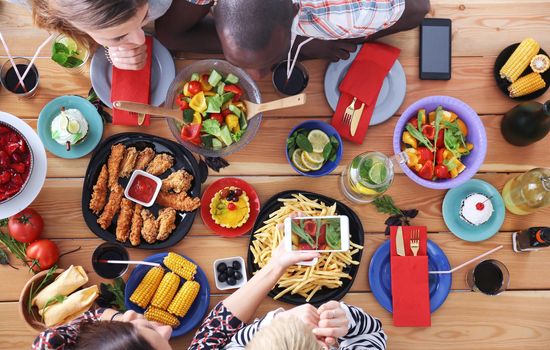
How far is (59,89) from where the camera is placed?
6.60 feet

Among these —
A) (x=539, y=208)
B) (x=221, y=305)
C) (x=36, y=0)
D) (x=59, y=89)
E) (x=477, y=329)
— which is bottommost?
(x=477, y=329)

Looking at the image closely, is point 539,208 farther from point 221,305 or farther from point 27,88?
point 27,88

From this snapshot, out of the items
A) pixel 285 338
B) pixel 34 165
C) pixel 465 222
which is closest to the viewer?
pixel 285 338

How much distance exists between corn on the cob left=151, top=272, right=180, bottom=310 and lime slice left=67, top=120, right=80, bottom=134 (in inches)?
26.2

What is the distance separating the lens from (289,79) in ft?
6.68

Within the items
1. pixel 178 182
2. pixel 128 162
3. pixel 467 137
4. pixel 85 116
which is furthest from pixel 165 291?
pixel 467 137

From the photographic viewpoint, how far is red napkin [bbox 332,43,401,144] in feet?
6.58

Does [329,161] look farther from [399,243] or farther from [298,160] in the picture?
[399,243]

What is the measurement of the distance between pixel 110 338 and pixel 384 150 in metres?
1.29

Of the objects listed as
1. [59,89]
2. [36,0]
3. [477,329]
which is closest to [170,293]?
[59,89]

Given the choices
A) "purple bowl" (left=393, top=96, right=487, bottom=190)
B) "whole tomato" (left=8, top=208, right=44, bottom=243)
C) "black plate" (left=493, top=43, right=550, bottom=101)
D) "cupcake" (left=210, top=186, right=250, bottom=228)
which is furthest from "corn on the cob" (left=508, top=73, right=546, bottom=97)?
"whole tomato" (left=8, top=208, right=44, bottom=243)

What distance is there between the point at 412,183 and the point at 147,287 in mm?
1172

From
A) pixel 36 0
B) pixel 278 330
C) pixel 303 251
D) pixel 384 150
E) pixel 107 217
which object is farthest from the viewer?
pixel 384 150

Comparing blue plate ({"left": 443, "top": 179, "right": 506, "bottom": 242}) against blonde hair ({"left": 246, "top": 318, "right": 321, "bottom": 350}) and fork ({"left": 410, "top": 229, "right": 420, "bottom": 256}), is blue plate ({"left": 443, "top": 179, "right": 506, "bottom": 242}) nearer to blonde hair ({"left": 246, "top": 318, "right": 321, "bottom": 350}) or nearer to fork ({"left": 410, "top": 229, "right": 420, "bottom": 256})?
fork ({"left": 410, "top": 229, "right": 420, "bottom": 256})
